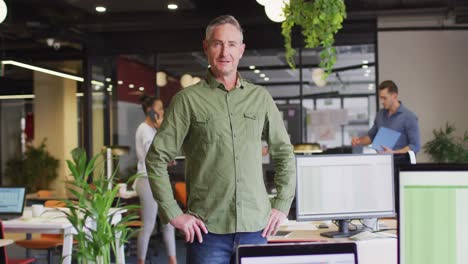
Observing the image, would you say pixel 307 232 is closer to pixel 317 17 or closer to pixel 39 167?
pixel 317 17

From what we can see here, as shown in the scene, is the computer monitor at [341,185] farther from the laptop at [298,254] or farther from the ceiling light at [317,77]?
the ceiling light at [317,77]

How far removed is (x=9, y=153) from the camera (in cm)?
1591

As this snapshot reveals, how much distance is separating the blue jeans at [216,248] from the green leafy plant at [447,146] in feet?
23.2

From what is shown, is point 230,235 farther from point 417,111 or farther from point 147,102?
point 417,111

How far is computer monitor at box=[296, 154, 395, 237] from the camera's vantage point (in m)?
3.47

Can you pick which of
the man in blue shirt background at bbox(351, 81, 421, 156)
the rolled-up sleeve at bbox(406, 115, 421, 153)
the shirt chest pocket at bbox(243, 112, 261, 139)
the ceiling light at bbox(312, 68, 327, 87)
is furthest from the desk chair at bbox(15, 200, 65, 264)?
the ceiling light at bbox(312, 68, 327, 87)

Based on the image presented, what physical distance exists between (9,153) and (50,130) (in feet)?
12.0

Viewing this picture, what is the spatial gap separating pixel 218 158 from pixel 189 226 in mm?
306

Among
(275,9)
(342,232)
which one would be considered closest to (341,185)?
(342,232)

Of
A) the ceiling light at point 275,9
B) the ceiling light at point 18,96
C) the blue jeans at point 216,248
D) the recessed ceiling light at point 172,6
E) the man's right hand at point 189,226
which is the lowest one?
the blue jeans at point 216,248

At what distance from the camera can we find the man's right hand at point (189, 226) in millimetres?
2410

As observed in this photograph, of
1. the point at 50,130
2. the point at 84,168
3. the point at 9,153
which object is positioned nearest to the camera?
the point at 84,168

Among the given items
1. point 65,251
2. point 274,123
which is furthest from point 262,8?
point 274,123

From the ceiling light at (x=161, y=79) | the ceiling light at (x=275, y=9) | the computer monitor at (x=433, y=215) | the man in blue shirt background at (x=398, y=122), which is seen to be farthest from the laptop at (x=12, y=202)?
the computer monitor at (x=433, y=215)
